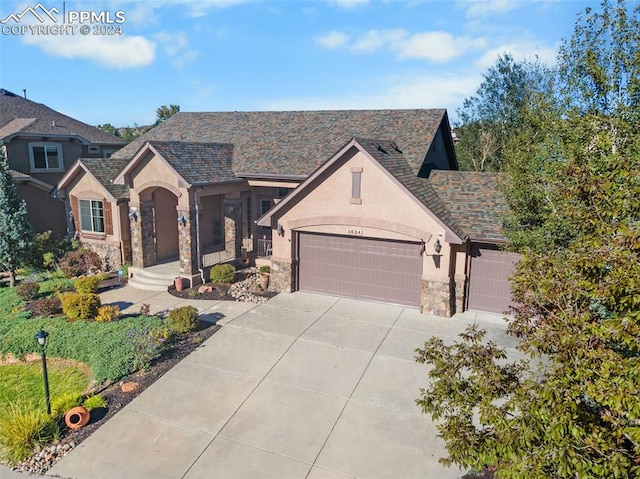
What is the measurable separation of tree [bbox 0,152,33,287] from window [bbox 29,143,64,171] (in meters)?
6.93

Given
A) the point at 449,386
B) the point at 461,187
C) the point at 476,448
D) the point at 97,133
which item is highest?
the point at 97,133

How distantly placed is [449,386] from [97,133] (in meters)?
31.3

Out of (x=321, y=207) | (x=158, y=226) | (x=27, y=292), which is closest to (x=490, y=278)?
(x=321, y=207)

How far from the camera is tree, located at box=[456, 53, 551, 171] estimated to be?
3547cm

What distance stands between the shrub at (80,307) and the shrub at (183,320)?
9.06 feet

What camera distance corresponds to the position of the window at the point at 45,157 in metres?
25.8

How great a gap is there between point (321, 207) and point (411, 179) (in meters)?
3.44

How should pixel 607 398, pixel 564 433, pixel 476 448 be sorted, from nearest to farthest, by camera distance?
pixel 607 398, pixel 564 433, pixel 476 448

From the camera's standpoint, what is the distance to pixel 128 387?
11016 millimetres

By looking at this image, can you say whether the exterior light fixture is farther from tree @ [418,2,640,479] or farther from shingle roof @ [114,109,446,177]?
tree @ [418,2,640,479]

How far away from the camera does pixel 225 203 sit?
20.7 meters

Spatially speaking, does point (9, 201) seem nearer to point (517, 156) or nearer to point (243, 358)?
point (243, 358)

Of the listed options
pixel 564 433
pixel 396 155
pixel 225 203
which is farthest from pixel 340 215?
pixel 564 433

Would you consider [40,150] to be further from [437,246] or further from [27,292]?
[437,246]
